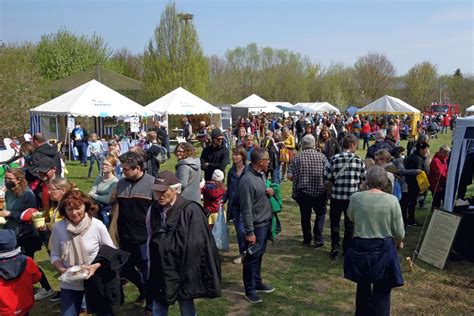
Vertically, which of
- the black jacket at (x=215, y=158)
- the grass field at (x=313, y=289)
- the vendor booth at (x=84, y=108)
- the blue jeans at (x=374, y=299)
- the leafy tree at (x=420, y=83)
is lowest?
the grass field at (x=313, y=289)

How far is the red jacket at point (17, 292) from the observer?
356cm

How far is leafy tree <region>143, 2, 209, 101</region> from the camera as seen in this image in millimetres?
33156

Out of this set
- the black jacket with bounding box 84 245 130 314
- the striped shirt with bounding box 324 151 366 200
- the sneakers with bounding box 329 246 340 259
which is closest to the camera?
the black jacket with bounding box 84 245 130 314

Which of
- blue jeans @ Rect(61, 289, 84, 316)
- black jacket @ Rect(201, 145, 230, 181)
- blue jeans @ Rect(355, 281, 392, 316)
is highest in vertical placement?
black jacket @ Rect(201, 145, 230, 181)

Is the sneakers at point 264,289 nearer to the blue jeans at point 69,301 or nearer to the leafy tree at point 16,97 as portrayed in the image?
the blue jeans at point 69,301

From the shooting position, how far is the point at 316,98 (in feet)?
203

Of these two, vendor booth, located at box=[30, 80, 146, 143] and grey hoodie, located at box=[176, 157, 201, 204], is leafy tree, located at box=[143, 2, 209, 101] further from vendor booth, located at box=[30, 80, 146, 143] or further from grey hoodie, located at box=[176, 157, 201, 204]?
grey hoodie, located at box=[176, 157, 201, 204]

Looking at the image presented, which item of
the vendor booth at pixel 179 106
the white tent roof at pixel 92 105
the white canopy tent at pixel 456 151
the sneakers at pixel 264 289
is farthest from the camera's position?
the vendor booth at pixel 179 106

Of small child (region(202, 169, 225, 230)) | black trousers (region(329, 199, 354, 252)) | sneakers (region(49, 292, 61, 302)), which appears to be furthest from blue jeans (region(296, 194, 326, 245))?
sneakers (region(49, 292, 61, 302))

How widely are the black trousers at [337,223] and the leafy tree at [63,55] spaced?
38.3 m

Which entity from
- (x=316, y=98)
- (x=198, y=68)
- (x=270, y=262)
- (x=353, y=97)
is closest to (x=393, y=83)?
(x=353, y=97)

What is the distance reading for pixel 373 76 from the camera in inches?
2071

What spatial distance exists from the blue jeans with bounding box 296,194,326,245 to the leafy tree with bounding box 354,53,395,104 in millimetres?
47749

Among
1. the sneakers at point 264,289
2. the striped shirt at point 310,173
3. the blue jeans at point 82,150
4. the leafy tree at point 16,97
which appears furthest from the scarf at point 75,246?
the leafy tree at point 16,97
